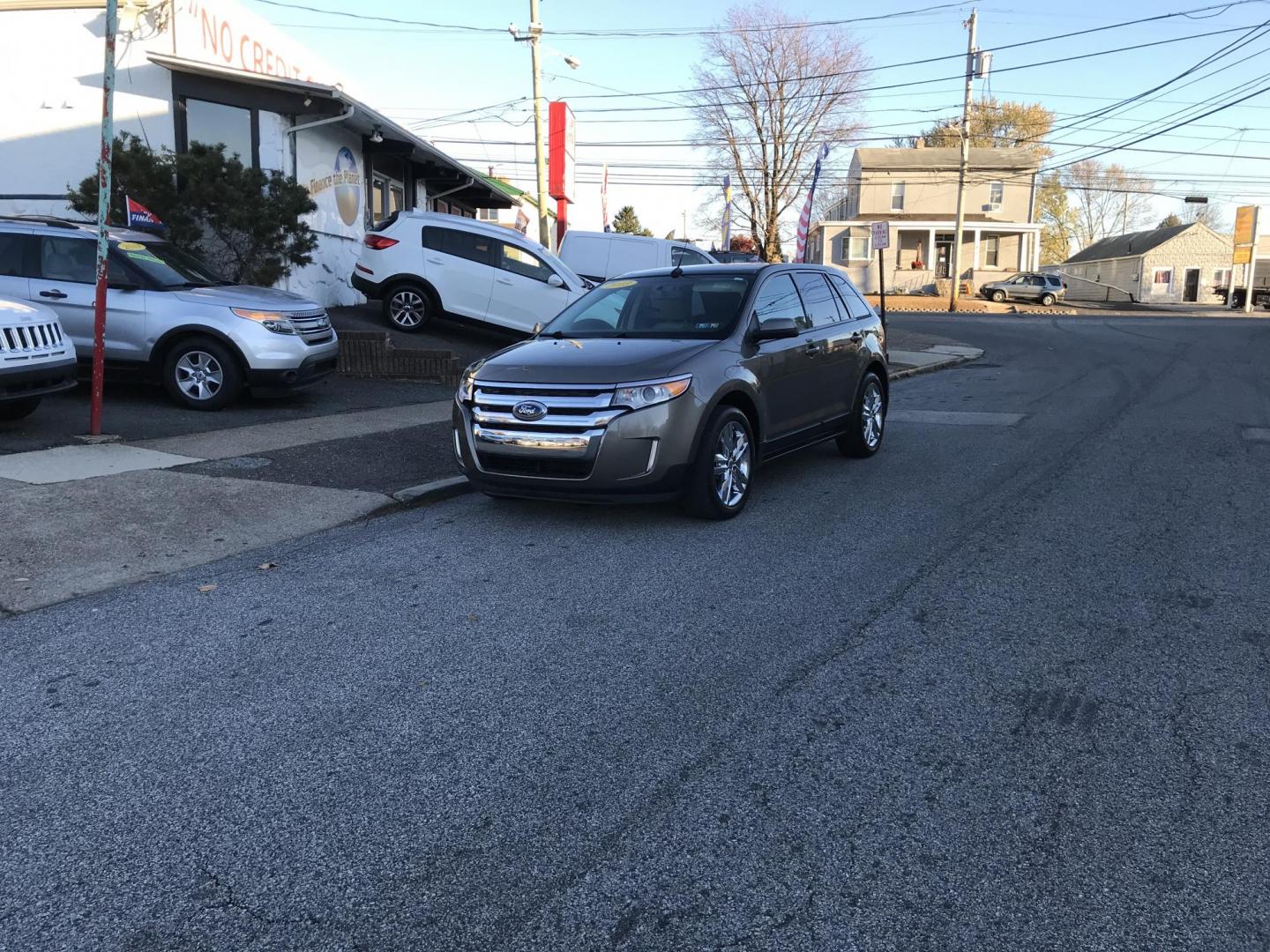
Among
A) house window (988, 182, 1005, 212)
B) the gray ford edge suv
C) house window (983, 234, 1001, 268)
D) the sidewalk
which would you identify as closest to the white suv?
the sidewalk

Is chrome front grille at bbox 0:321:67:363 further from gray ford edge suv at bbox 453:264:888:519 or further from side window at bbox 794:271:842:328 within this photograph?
side window at bbox 794:271:842:328

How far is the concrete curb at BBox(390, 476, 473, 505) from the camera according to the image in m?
7.43

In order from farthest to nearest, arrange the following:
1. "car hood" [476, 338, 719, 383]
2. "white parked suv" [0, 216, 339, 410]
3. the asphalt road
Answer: "white parked suv" [0, 216, 339, 410] → "car hood" [476, 338, 719, 383] → the asphalt road

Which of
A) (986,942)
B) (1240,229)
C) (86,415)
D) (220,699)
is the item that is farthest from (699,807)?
(1240,229)

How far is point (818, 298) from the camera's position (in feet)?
27.9

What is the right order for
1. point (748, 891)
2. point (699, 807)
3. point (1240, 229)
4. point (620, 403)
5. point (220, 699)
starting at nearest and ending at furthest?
point (748, 891) < point (699, 807) < point (220, 699) < point (620, 403) < point (1240, 229)

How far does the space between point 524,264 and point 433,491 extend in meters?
8.72

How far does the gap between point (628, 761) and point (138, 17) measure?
1509 cm

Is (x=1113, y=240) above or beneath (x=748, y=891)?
above

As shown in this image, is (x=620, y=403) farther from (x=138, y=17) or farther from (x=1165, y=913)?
(x=138, y=17)

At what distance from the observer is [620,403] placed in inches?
247

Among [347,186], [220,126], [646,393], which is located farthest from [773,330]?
[347,186]

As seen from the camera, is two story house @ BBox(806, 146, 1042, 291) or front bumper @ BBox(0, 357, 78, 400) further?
two story house @ BBox(806, 146, 1042, 291)

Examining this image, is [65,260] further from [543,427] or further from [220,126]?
[543,427]
